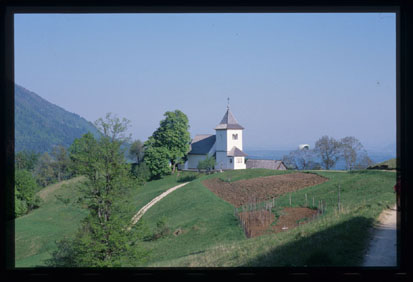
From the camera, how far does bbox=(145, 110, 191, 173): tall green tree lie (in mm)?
17969

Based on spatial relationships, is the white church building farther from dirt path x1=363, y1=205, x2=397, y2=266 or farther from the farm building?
dirt path x1=363, y1=205, x2=397, y2=266

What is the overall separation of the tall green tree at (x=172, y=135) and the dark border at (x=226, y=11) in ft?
49.2

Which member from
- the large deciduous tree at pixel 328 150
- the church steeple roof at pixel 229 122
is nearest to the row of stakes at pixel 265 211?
the large deciduous tree at pixel 328 150

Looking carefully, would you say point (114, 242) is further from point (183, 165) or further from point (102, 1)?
point (183, 165)

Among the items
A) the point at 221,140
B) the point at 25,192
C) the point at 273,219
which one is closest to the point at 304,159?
the point at 221,140

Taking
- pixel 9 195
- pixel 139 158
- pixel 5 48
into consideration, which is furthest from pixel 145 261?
pixel 139 158

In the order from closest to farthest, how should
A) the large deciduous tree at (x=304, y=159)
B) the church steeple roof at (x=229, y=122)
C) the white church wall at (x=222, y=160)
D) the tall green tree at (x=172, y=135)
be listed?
the large deciduous tree at (x=304, y=159) < the tall green tree at (x=172, y=135) < the white church wall at (x=222, y=160) < the church steeple roof at (x=229, y=122)

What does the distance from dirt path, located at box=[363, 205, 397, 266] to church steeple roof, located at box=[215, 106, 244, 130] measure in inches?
657

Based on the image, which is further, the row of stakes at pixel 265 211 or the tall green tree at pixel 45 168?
the tall green tree at pixel 45 168

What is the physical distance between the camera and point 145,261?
827 centimetres

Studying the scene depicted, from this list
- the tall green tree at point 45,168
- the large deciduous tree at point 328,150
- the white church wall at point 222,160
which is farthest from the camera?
the white church wall at point 222,160

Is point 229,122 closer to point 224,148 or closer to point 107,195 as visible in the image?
point 224,148

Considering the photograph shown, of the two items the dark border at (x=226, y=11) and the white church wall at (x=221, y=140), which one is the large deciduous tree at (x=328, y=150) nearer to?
the white church wall at (x=221, y=140)

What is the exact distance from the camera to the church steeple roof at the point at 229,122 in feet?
69.4
